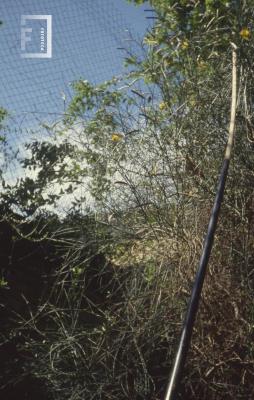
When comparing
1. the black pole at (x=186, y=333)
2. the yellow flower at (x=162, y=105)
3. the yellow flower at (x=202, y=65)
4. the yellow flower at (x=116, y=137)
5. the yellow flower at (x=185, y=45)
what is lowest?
the black pole at (x=186, y=333)

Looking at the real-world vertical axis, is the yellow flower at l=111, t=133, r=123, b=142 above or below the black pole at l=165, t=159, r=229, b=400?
above

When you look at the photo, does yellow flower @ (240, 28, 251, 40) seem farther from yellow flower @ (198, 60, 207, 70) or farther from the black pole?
the black pole

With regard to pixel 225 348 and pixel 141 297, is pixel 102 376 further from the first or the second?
pixel 225 348

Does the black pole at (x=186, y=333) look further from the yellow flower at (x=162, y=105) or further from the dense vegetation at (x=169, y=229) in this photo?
the yellow flower at (x=162, y=105)

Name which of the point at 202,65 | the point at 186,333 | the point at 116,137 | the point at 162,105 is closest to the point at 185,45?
the point at 202,65

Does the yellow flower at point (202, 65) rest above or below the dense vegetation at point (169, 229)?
above

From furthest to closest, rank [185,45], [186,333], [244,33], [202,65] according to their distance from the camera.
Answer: [202,65] < [185,45] < [244,33] < [186,333]

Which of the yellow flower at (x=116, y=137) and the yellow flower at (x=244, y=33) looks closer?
the yellow flower at (x=244, y=33)

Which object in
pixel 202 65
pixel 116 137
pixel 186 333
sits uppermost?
pixel 202 65

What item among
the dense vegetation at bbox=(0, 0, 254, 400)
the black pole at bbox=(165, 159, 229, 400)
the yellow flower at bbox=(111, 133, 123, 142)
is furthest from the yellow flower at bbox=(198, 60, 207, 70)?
the black pole at bbox=(165, 159, 229, 400)

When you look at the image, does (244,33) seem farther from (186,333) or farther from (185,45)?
(186,333)

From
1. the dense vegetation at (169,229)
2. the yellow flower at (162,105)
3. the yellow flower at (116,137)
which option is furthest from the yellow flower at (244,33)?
the yellow flower at (116,137)

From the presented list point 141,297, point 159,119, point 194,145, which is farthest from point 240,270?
point 159,119

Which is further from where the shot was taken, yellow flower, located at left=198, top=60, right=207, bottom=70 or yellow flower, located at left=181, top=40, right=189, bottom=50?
yellow flower, located at left=198, top=60, right=207, bottom=70
